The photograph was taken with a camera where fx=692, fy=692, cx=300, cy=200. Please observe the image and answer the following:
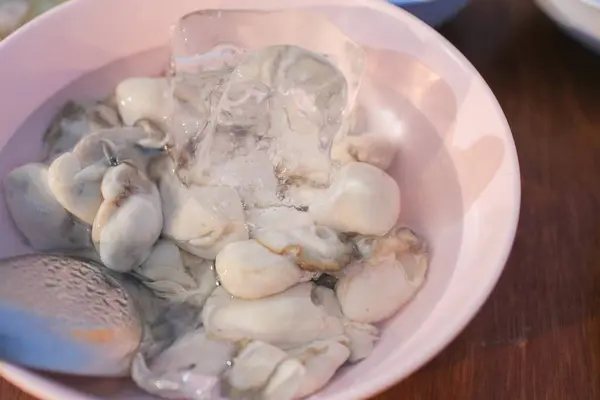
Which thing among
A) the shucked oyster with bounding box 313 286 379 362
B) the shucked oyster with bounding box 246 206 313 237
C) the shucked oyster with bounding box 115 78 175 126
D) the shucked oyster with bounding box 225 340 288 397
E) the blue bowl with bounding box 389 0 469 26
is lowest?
the shucked oyster with bounding box 313 286 379 362

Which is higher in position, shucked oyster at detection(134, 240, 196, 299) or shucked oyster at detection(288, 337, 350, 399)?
shucked oyster at detection(134, 240, 196, 299)

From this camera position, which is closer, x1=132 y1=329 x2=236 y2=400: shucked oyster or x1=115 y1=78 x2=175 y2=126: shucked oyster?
x1=132 y1=329 x2=236 y2=400: shucked oyster

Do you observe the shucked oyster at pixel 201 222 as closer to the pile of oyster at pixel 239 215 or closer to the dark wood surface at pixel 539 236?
the pile of oyster at pixel 239 215

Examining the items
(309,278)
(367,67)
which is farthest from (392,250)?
(367,67)

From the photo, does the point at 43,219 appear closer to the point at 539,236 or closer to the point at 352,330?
the point at 352,330

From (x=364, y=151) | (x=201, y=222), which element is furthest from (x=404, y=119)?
(x=201, y=222)

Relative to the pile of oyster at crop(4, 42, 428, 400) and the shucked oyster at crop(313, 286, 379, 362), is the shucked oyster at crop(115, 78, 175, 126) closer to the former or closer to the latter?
the pile of oyster at crop(4, 42, 428, 400)

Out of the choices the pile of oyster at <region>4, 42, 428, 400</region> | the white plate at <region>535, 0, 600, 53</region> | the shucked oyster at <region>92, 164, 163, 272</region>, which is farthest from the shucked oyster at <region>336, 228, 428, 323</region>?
the white plate at <region>535, 0, 600, 53</region>
